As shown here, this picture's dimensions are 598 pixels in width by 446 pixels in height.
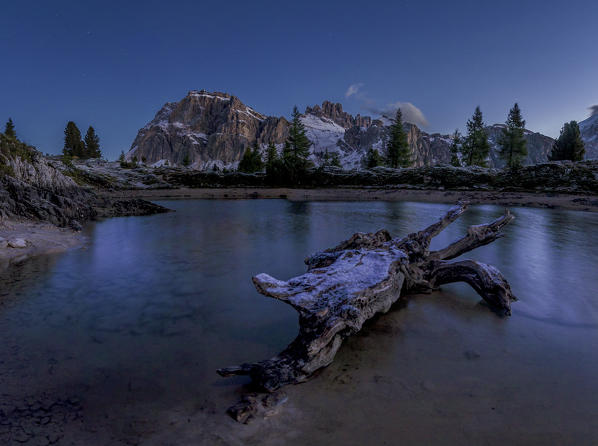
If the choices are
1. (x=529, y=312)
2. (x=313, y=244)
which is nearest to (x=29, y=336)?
(x=529, y=312)

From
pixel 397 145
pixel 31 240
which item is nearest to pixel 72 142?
pixel 397 145

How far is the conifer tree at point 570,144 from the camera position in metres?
44.7

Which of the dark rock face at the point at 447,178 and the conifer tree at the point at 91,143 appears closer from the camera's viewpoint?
the dark rock face at the point at 447,178

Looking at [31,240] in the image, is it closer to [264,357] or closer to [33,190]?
[33,190]

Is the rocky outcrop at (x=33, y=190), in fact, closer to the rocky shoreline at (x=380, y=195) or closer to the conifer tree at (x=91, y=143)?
the rocky shoreline at (x=380, y=195)

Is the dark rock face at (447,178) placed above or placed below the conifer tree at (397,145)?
below

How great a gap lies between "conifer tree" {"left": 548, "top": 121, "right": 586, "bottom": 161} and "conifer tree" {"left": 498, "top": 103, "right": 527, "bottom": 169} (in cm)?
468

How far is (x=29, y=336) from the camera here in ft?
12.8

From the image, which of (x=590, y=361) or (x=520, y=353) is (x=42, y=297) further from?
(x=590, y=361)

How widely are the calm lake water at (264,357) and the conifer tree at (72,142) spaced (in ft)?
340

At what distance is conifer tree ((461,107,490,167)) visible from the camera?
53431 mm

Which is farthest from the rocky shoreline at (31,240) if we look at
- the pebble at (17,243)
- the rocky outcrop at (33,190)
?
the rocky outcrop at (33,190)

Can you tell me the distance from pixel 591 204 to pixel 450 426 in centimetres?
3308

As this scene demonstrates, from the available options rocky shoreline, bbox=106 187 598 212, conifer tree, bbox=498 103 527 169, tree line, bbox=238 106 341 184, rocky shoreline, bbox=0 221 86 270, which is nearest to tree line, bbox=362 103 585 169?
conifer tree, bbox=498 103 527 169
